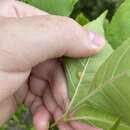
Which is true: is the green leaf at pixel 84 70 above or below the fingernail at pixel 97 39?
below

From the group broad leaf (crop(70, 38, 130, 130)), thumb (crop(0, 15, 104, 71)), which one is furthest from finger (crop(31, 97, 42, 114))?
broad leaf (crop(70, 38, 130, 130))

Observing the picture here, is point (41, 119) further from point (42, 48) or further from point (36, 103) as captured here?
point (42, 48)

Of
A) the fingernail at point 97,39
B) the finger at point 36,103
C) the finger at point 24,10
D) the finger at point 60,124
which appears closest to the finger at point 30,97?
the finger at point 36,103

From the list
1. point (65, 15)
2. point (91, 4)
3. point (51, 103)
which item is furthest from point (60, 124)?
point (91, 4)

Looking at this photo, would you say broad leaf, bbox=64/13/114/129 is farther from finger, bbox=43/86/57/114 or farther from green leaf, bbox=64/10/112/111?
finger, bbox=43/86/57/114

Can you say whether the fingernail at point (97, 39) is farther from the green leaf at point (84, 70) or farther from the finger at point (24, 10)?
the finger at point (24, 10)

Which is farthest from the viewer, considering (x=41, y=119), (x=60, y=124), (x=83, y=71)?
(x=41, y=119)

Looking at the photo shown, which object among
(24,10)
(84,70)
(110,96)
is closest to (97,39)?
(84,70)
